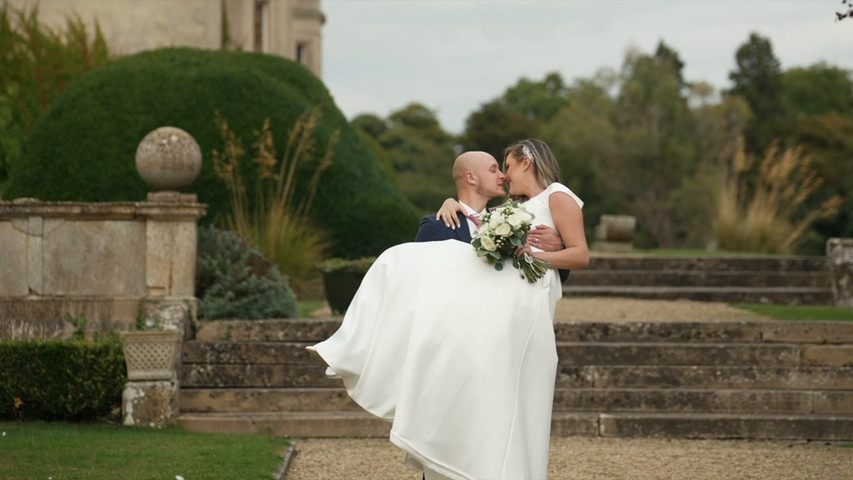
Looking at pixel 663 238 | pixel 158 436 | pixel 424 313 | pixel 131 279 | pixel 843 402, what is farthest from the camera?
pixel 663 238

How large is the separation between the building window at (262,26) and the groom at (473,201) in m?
22.1

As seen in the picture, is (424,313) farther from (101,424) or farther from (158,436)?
(101,424)

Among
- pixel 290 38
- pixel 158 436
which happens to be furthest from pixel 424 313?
pixel 290 38

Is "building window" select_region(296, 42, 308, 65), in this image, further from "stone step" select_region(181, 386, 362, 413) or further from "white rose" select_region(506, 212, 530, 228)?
"white rose" select_region(506, 212, 530, 228)

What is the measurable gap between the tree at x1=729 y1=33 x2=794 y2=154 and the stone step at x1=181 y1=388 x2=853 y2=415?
115 feet

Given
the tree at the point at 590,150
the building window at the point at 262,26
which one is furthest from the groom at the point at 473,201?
the tree at the point at 590,150

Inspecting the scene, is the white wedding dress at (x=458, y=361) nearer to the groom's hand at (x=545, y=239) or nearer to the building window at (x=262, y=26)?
the groom's hand at (x=545, y=239)

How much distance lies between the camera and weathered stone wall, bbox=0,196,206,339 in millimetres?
10102

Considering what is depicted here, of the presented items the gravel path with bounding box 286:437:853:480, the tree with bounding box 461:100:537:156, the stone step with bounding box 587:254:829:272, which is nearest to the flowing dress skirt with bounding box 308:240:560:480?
the gravel path with bounding box 286:437:853:480

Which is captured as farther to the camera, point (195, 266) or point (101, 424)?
point (195, 266)

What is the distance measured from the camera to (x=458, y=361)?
5.00 m

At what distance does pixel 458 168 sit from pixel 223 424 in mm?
4529

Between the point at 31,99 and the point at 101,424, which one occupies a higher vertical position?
the point at 31,99

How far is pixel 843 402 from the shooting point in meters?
9.49
